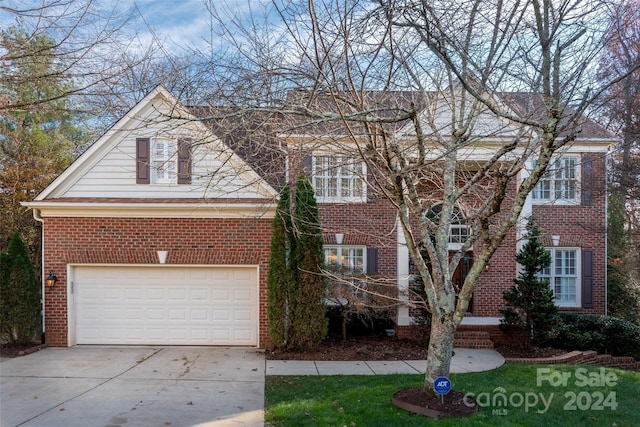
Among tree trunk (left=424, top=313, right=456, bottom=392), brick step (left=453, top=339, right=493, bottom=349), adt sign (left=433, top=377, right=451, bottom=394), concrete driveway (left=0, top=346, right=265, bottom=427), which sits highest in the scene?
tree trunk (left=424, top=313, right=456, bottom=392)

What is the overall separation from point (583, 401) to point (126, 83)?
930 centimetres

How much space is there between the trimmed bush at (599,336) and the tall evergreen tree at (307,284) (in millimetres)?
5667

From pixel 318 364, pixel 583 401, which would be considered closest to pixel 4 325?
pixel 318 364

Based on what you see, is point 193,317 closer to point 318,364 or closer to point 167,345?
point 167,345

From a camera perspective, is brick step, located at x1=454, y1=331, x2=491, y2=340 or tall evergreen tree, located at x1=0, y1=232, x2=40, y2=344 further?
brick step, located at x1=454, y1=331, x2=491, y2=340

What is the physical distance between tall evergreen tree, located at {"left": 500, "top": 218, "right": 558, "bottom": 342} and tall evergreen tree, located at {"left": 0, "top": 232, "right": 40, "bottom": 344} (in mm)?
10956

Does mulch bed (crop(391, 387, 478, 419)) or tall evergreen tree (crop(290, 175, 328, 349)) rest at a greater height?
tall evergreen tree (crop(290, 175, 328, 349))

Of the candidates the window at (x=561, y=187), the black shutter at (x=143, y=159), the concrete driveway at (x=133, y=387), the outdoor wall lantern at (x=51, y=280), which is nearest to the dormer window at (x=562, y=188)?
the window at (x=561, y=187)

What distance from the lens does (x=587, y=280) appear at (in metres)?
11.9

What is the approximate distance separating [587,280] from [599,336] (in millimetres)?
2073

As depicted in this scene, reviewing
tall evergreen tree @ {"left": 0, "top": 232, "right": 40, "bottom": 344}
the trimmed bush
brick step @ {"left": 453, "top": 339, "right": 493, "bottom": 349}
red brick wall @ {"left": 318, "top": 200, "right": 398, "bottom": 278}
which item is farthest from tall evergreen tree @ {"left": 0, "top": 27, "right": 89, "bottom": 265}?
the trimmed bush

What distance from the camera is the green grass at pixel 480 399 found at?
5.24 meters

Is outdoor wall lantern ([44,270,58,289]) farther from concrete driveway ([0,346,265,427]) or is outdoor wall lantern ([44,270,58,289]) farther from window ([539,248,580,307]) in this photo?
window ([539,248,580,307])

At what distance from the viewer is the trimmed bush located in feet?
33.9
